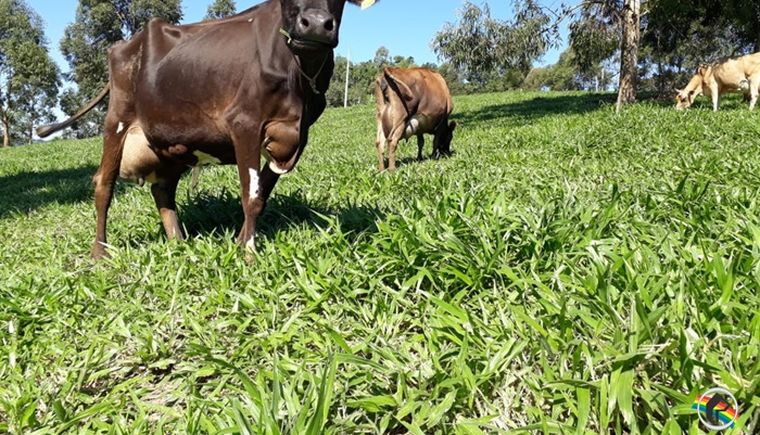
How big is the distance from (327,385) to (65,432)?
1.02 meters

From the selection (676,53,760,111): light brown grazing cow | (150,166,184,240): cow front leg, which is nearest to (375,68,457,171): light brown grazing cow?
(150,166,184,240): cow front leg

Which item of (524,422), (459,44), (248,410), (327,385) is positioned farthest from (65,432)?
(459,44)

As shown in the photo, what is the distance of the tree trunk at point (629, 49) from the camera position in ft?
51.6

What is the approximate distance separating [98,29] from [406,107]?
48621 mm

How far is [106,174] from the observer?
3.98 m

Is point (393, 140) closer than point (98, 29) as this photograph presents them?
Yes

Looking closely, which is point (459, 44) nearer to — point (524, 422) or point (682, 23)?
point (682, 23)

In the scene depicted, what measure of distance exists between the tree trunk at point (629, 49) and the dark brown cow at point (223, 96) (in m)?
14.6

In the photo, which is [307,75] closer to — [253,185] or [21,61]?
[253,185]

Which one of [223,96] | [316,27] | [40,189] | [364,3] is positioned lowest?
[40,189]

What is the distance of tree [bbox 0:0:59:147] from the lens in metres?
46.3

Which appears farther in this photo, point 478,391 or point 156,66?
point 156,66

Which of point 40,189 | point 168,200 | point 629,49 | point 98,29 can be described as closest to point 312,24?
point 168,200

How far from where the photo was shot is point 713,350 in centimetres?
184
